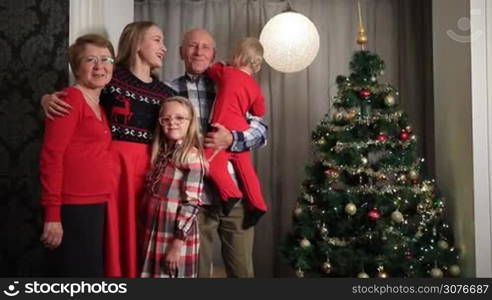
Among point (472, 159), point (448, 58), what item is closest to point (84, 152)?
point (472, 159)

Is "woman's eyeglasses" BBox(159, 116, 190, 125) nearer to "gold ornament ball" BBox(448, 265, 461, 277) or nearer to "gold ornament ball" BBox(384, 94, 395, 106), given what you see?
"gold ornament ball" BBox(384, 94, 395, 106)

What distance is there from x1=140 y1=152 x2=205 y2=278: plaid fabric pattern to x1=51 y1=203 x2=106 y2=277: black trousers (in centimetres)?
19

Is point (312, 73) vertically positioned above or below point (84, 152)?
above

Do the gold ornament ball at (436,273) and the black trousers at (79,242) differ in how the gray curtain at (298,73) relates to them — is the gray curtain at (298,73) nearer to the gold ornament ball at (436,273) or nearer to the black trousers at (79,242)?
the gold ornament ball at (436,273)

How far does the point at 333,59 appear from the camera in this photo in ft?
12.5

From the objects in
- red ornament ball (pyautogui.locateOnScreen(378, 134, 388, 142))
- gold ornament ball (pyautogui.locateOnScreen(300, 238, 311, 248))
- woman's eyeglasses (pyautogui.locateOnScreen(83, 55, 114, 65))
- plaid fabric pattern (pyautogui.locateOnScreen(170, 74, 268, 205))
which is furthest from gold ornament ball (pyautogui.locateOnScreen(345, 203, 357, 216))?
woman's eyeglasses (pyautogui.locateOnScreen(83, 55, 114, 65))

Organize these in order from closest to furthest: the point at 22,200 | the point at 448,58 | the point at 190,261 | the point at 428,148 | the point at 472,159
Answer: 1. the point at 190,261
2. the point at 22,200
3. the point at 472,159
4. the point at 448,58
5. the point at 428,148

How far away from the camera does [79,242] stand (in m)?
1.92

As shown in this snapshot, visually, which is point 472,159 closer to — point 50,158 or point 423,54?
point 423,54

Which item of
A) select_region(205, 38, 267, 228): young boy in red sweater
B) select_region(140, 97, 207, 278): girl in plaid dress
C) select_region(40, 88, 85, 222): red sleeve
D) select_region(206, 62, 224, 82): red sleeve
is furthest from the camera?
select_region(206, 62, 224, 82): red sleeve

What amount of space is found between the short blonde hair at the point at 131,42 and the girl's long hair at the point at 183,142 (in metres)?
0.23

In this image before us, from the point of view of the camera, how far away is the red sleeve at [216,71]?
236 cm

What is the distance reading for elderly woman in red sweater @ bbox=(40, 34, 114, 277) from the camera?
1849 mm

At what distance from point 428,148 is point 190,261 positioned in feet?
7.76
